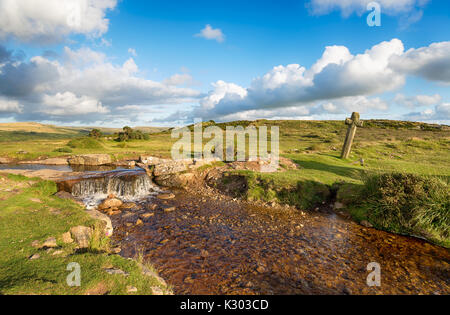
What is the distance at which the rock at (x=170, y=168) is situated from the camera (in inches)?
910

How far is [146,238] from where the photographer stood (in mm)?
10781

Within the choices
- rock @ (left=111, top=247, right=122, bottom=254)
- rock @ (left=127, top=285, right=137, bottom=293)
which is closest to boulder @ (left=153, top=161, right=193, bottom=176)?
rock @ (left=111, top=247, right=122, bottom=254)

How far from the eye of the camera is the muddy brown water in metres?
7.38

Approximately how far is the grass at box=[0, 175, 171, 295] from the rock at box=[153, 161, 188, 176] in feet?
38.2

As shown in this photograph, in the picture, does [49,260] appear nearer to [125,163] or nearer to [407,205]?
[407,205]

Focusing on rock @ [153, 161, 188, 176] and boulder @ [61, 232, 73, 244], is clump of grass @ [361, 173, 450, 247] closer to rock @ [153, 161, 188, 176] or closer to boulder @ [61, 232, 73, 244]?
boulder @ [61, 232, 73, 244]

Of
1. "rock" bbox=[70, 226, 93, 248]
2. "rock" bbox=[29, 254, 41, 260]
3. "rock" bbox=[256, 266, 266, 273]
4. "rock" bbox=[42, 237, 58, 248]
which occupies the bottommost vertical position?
"rock" bbox=[256, 266, 266, 273]

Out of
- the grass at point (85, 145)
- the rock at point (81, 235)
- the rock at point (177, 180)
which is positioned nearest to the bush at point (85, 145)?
the grass at point (85, 145)

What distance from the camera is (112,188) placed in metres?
19.9

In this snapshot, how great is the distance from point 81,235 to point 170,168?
47.5 ft

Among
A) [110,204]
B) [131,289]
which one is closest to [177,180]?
[110,204]

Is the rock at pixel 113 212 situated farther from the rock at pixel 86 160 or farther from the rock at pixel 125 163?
the rock at pixel 86 160
